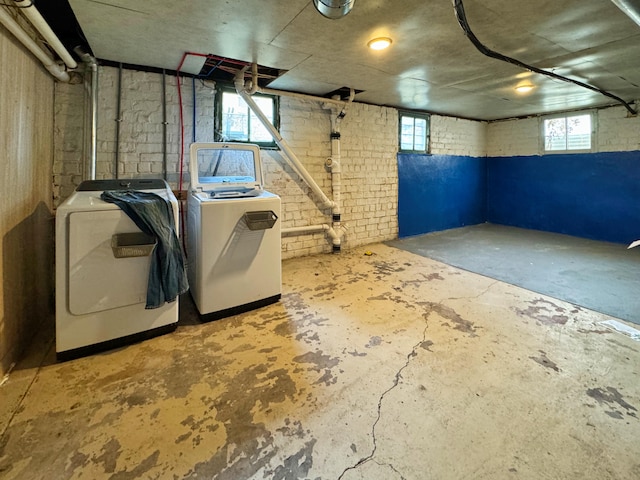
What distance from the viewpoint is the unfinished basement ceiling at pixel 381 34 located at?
204 centimetres

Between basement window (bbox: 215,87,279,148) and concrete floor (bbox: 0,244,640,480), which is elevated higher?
basement window (bbox: 215,87,279,148)

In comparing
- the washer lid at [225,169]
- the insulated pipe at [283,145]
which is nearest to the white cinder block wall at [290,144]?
the insulated pipe at [283,145]

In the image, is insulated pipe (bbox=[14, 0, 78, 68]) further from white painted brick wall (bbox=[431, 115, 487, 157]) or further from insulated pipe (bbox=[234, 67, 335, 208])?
white painted brick wall (bbox=[431, 115, 487, 157])

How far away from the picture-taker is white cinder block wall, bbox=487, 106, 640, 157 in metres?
4.80

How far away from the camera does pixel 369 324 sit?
2.38 metres

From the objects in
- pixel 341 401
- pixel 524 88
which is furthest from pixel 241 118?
pixel 524 88

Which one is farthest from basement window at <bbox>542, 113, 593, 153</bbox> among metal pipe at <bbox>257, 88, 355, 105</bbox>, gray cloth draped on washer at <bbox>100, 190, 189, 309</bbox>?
gray cloth draped on washer at <bbox>100, 190, 189, 309</bbox>

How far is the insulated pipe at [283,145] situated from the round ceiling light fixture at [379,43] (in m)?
1.36

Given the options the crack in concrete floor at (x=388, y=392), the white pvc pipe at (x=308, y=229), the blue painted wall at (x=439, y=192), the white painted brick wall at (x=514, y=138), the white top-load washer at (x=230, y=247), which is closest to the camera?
the crack in concrete floor at (x=388, y=392)

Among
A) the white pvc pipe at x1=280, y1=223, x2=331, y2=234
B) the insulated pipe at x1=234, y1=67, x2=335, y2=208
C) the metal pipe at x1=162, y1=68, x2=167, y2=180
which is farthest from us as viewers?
the white pvc pipe at x1=280, y1=223, x2=331, y2=234

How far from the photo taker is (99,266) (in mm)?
1907

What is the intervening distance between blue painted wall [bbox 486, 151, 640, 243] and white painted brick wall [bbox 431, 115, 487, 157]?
52 centimetres

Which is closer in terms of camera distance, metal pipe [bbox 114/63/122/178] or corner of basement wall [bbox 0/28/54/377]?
corner of basement wall [bbox 0/28/54/377]

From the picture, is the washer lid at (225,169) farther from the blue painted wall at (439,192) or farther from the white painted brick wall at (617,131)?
the white painted brick wall at (617,131)
